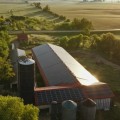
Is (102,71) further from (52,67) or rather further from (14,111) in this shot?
(14,111)

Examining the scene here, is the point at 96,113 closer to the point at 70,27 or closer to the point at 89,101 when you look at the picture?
the point at 89,101

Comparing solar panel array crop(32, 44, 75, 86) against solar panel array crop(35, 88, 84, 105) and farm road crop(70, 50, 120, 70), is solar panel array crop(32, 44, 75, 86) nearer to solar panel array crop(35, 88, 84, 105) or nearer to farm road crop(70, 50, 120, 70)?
solar panel array crop(35, 88, 84, 105)

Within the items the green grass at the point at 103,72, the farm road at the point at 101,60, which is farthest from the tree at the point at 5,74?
the farm road at the point at 101,60

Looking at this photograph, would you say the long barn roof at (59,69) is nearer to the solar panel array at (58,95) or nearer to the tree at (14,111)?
the solar panel array at (58,95)

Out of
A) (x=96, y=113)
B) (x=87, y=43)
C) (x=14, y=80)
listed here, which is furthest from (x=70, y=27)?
(x=96, y=113)

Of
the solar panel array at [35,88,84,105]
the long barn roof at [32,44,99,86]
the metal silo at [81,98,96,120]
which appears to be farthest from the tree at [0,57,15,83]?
the metal silo at [81,98,96,120]

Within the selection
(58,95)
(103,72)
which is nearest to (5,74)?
(58,95)
